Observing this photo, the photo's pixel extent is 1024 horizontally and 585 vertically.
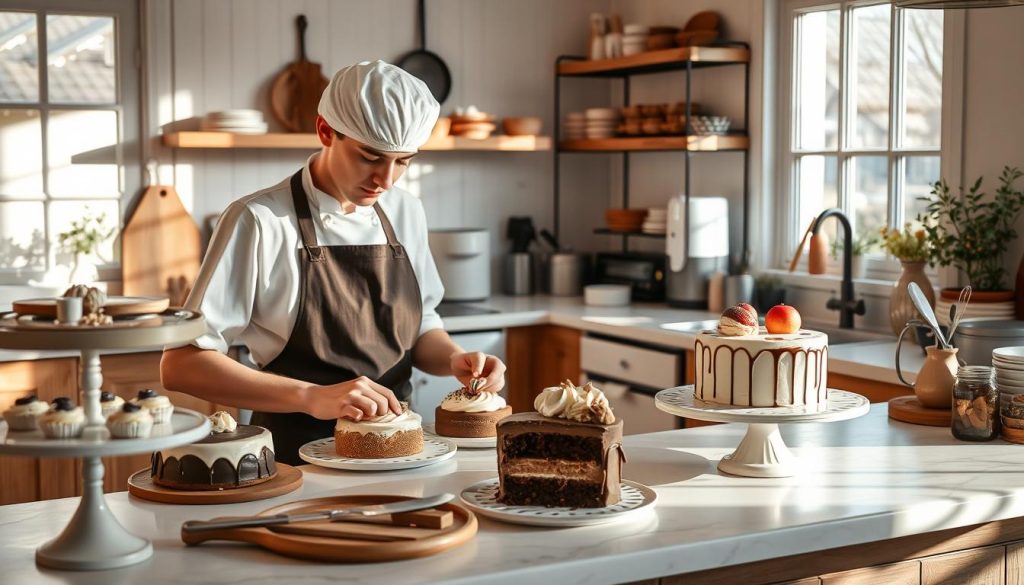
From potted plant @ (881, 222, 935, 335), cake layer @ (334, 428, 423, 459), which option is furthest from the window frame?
cake layer @ (334, 428, 423, 459)

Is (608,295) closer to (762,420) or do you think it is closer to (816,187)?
(816,187)

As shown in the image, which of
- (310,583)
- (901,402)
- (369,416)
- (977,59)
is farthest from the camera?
(977,59)

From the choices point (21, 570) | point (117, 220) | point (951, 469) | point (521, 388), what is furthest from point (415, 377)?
point (21, 570)

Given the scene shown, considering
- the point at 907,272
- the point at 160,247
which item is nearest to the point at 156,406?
the point at 907,272

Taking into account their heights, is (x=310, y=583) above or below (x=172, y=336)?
below

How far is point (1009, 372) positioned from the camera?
250cm

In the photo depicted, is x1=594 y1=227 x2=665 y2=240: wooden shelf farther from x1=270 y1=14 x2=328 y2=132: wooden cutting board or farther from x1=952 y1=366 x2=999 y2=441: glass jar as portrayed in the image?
x1=952 y1=366 x2=999 y2=441: glass jar

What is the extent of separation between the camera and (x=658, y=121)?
4695mm

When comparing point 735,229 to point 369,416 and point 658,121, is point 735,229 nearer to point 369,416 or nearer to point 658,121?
point 658,121

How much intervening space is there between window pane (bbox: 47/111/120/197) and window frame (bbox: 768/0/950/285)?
7.91ft

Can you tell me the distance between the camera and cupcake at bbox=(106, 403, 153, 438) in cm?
157

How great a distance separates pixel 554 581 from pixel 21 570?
688mm

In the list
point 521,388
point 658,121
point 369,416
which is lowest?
point 521,388

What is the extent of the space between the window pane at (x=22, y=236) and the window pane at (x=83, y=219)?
4 cm
